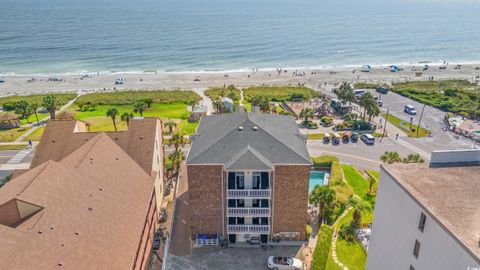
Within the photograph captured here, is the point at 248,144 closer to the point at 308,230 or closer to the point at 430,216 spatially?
the point at 308,230

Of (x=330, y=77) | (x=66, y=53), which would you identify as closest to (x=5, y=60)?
(x=66, y=53)

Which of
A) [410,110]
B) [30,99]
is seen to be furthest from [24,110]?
[410,110]

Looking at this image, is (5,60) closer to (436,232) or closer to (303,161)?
(303,161)

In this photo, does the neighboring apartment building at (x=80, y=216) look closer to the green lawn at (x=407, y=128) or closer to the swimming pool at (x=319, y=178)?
the swimming pool at (x=319, y=178)

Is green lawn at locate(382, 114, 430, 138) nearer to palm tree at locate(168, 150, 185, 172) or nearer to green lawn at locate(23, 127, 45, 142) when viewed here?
palm tree at locate(168, 150, 185, 172)

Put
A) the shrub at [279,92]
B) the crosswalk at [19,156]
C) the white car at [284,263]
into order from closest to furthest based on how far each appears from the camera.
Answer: the white car at [284,263]
the crosswalk at [19,156]
the shrub at [279,92]

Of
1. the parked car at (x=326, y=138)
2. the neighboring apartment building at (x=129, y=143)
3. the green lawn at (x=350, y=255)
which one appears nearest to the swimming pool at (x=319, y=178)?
the parked car at (x=326, y=138)
